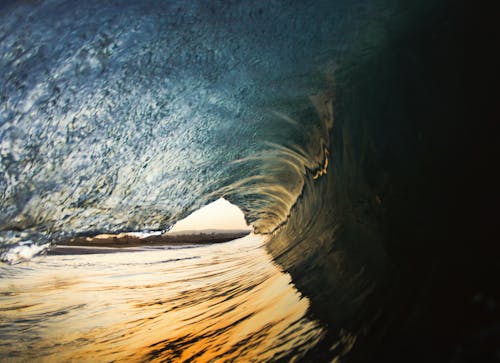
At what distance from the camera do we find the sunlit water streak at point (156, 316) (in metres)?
1.79

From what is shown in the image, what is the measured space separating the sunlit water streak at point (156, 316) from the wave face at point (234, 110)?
207 mm

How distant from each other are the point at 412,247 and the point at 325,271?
30.7 inches

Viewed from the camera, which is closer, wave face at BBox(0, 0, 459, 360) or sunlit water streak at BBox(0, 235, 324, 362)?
wave face at BBox(0, 0, 459, 360)

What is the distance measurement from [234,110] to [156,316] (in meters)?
1.50

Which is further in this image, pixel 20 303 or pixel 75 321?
pixel 20 303

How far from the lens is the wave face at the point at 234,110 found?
1659mm

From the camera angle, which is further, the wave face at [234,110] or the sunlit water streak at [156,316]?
the sunlit water streak at [156,316]

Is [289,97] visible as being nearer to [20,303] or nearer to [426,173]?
[426,173]

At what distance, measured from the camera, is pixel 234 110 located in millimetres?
2629

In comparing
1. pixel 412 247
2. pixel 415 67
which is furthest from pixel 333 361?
pixel 415 67

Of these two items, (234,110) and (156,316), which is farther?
(234,110)

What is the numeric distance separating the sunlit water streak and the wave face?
0.68ft

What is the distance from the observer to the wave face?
1.66m

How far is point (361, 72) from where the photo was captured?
208 centimetres
